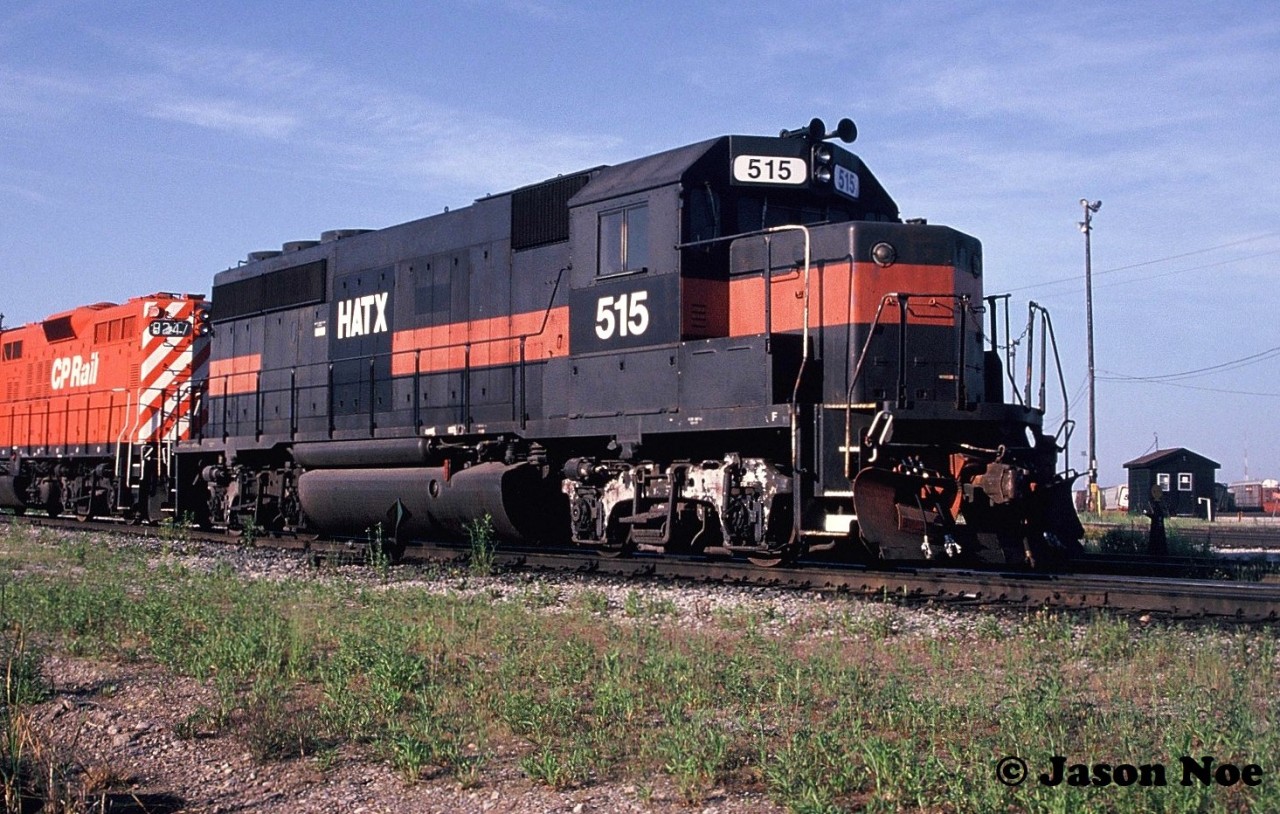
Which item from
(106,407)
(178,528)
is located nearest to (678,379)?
Answer: (178,528)

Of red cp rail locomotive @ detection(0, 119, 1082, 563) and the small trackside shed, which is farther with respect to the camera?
the small trackside shed

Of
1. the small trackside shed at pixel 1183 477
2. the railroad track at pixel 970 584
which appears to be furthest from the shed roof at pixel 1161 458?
the railroad track at pixel 970 584

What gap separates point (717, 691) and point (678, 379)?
16.0ft

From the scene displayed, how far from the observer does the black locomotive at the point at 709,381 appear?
9.66 metres

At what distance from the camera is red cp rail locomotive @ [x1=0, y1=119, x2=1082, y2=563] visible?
31.8ft

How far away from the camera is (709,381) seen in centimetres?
1040

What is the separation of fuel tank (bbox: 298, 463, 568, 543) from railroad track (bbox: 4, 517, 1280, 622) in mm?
422

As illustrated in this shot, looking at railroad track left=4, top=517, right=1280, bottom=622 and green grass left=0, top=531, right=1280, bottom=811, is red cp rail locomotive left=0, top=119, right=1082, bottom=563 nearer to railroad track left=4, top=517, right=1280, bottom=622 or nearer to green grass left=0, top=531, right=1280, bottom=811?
railroad track left=4, top=517, right=1280, bottom=622

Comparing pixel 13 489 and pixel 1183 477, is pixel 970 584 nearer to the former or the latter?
pixel 13 489

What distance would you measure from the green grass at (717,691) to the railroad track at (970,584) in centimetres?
69

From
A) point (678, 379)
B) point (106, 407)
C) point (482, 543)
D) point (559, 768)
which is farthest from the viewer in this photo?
point (106, 407)

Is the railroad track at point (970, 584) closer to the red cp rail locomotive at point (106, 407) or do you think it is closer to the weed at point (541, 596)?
the weed at point (541, 596)

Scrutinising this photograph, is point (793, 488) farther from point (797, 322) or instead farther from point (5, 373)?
point (5, 373)

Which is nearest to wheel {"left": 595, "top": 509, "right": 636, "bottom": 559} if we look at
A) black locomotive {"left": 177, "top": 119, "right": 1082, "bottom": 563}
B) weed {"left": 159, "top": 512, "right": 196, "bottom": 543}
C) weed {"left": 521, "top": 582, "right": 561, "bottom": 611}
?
black locomotive {"left": 177, "top": 119, "right": 1082, "bottom": 563}
